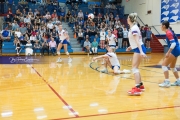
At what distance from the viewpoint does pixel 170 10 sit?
21.9m

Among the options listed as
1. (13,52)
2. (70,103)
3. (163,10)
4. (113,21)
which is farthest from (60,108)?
(163,10)

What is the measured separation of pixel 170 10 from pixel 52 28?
10.8m

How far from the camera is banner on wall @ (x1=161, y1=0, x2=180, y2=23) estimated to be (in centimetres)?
2133

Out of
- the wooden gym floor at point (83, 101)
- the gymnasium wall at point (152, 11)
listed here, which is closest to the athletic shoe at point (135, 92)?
the wooden gym floor at point (83, 101)

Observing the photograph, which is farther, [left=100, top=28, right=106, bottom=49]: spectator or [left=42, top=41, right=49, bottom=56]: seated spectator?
[left=100, top=28, right=106, bottom=49]: spectator

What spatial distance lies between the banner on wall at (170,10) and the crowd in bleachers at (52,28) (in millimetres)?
2805

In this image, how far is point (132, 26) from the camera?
17.6 feet

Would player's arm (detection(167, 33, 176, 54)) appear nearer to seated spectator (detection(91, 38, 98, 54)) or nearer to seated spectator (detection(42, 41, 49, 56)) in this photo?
seated spectator (detection(42, 41, 49, 56))

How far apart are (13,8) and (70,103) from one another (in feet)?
61.8

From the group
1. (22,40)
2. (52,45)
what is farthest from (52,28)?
(22,40)

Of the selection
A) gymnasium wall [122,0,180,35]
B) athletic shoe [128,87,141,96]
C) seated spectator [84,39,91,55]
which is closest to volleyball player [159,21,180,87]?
athletic shoe [128,87,141,96]

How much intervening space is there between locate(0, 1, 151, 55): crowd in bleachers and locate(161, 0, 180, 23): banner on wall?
2805mm

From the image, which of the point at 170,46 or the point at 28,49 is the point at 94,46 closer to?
the point at 28,49

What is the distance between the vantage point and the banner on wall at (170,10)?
840 inches
